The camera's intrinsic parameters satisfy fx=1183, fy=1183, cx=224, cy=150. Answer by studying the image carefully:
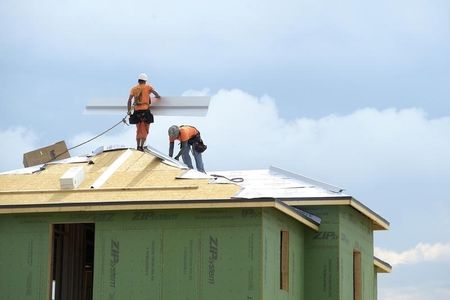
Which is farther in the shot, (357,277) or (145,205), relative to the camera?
(357,277)

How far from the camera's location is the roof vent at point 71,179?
89.7 ft

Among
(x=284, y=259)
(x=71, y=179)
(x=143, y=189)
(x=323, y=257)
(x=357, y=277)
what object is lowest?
(x=357, y=277)

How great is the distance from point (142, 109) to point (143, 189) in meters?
3.76

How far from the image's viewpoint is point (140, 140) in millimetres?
30062

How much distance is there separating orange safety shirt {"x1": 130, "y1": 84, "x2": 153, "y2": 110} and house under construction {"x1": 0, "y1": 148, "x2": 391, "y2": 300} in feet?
4.45

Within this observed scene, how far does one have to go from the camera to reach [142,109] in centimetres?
3016

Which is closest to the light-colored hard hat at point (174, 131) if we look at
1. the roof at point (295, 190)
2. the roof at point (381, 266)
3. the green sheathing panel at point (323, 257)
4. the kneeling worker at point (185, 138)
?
the kneeling worker at point (185, 138)

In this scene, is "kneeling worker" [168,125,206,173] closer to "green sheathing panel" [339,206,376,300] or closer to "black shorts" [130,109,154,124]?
"black shorts" [130,109,154,124]

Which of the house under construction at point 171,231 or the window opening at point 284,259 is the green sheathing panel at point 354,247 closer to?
the house under construction at point 171,231

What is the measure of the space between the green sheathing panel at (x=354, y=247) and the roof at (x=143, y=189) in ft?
1.17

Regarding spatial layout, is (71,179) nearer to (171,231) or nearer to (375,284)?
(171,231)

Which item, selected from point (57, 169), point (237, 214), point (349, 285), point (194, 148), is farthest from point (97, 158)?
point (349, 285)

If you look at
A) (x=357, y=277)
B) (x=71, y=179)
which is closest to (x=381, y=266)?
(x=357, y=277)

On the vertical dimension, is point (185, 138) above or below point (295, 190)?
A: above
